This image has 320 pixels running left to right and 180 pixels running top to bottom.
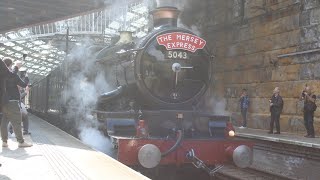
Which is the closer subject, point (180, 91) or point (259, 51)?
point (180, 91)

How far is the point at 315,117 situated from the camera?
10.3 m

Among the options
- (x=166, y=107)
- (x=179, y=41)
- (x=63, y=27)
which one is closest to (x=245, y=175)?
(x=166, y=107)

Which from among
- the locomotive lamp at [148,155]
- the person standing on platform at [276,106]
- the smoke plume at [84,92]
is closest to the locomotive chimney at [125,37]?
the smoke plume at [84,92]

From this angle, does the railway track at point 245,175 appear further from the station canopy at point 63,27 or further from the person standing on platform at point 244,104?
the station canopy at point 63,27

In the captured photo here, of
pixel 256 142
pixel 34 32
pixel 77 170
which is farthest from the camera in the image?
pixel 34 32

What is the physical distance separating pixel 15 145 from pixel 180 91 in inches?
120

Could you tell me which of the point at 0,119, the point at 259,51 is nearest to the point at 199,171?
the point at 0,119

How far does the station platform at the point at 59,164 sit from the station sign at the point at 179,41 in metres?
2.09

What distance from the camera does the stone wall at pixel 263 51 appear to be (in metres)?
10.6

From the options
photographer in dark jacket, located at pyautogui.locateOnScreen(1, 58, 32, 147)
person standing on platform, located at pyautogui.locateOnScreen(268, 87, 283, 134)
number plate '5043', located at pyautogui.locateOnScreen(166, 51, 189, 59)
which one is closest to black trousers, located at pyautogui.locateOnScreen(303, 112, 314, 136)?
person standing on platform, located at pyautogui.locateOnScreen(268, 87, 283, 134)

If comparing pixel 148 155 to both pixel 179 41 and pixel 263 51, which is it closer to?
pixel 179 41

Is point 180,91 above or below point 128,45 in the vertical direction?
below

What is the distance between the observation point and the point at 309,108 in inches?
382

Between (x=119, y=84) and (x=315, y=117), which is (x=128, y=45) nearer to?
(x=119, y=84)
